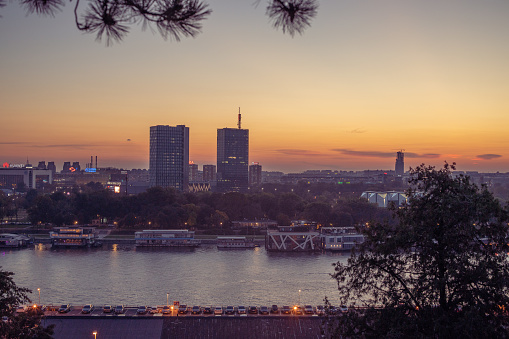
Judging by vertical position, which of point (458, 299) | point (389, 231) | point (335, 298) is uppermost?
point (389, 231)

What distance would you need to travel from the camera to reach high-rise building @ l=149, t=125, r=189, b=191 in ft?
119

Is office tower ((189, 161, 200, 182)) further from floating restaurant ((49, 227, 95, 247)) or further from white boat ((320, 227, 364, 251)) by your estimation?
white boat ((320, 227, 364, 251))

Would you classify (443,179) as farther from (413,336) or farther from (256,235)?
(256,235)

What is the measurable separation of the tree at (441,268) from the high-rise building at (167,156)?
110ft

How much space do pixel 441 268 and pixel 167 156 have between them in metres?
34.5

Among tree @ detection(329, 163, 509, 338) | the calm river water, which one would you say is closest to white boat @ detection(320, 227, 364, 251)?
the calm river water

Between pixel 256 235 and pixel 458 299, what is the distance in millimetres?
17203

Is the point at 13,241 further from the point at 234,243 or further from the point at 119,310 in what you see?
the point at 119,310

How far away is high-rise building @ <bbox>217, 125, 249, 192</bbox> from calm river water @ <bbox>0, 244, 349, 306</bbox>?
28.6m

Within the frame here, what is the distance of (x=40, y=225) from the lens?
71.1 ft

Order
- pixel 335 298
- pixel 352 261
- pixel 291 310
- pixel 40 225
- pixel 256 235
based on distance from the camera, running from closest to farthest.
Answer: pixel 352 261
pixel 291 310
pixel 335 298
pixel 256 235
pixel 40 225

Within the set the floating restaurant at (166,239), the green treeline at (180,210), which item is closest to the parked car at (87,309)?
the floating restaurant at (166,239)

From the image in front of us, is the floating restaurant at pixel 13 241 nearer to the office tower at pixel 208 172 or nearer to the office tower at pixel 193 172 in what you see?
the office tower at pixel 208 172

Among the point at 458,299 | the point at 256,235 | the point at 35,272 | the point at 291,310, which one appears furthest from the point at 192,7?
the point at 256,235
